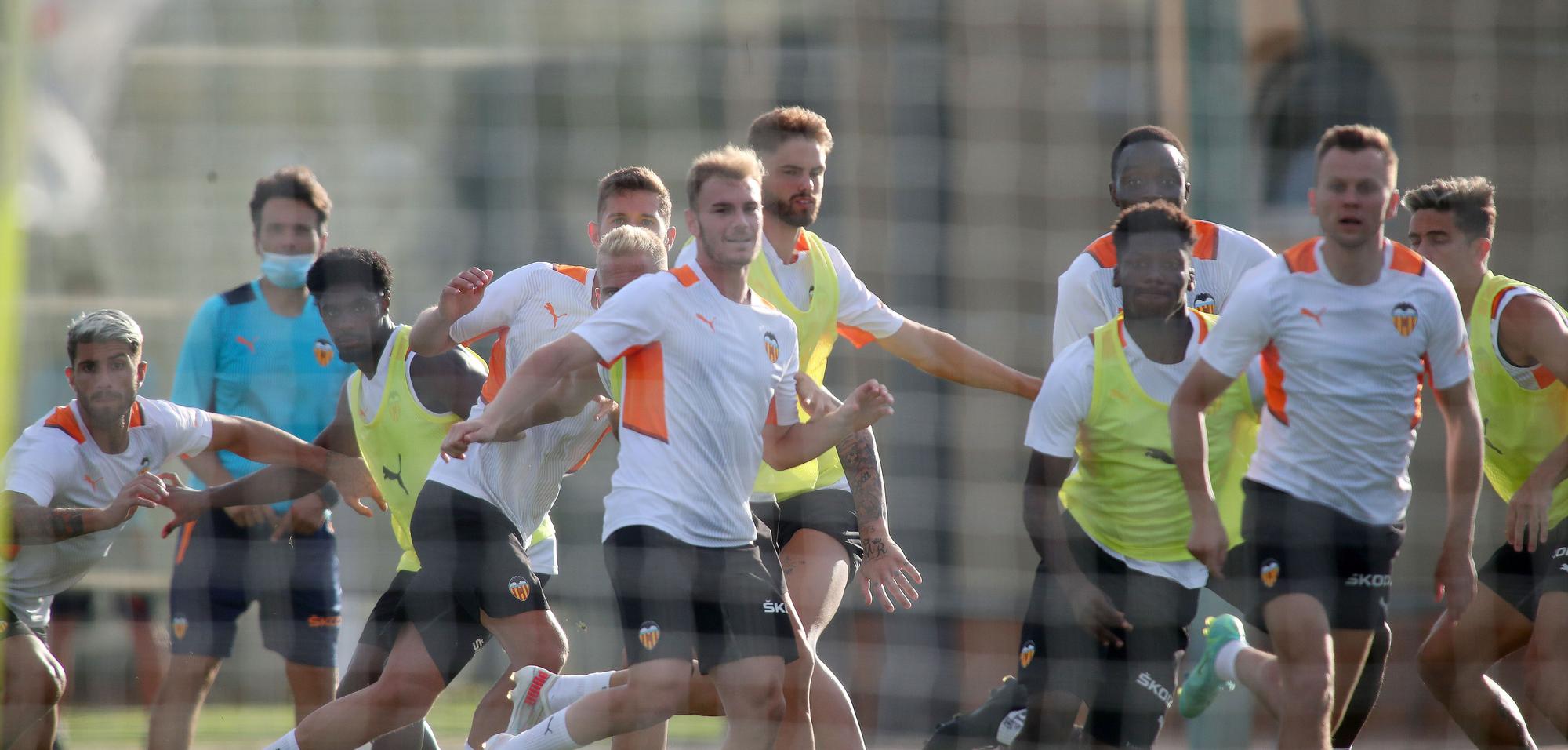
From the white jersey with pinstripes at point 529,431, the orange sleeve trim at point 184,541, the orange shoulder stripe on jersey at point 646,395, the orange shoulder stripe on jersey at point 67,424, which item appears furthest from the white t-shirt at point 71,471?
the orange shoulder stripe on jersey at point 646,395

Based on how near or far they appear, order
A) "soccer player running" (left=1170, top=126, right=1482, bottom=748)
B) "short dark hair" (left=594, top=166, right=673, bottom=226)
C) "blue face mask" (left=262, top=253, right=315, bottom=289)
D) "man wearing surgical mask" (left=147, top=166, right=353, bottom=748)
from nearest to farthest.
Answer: "soccer player running" (left=1170, top=126, right=1482, bottom=748) → "short dark hair" (left=594, top=166, right=673, bottom=226) → "man wearing surgical mask" (left=147, top=166, right=353, bottom=748) → "blue face mask" (left=262, top=253, right=315, bottom=289)

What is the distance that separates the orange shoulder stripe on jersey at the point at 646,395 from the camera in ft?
13.0

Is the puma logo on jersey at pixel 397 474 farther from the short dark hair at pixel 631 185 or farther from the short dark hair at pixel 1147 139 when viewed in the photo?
the short dark hair at pixel 1147 139

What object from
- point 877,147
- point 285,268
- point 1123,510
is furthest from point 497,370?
point 877,147

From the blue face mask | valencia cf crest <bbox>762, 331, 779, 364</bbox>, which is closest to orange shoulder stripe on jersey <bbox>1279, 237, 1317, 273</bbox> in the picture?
valencia cf crest <bbox>762, 331, 779, 364</bbox>

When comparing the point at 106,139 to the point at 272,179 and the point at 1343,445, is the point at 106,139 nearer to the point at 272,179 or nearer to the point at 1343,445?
the point at 272,179

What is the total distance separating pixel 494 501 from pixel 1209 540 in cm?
200

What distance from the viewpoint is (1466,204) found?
188 inches

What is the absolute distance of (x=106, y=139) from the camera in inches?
240

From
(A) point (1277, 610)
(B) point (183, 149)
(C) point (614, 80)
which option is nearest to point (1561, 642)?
(A) point (1277, 610)

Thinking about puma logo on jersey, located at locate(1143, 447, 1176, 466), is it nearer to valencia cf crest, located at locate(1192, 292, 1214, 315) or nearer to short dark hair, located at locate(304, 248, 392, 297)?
valencia cf crest, located at locate(1192, 292, 1214, 315)

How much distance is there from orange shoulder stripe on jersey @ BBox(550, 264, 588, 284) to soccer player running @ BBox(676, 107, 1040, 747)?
20.3 inches

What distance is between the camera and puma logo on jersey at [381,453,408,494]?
187 inches

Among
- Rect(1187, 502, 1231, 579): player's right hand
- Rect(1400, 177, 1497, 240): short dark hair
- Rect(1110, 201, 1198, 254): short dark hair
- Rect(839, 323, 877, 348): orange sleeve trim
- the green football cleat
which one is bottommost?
the green football cleat
